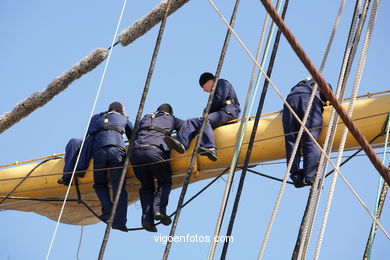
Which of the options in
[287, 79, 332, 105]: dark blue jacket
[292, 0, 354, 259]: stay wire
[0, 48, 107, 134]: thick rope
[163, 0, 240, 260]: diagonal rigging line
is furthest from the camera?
[0, 48, 107, 134]: thick rope

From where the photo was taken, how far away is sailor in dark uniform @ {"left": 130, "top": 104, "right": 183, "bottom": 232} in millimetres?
7794

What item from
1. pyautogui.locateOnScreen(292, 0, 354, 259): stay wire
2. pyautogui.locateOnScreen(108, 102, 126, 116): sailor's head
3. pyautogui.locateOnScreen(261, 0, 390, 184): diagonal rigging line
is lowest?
pyautogui.locateOnScreen(261, 0, 390, 184): diagonal rigging line

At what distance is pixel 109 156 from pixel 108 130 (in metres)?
0.28

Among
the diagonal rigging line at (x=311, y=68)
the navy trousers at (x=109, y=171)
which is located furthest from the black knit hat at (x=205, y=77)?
the diagonal rigging line at (x=311, y=68)

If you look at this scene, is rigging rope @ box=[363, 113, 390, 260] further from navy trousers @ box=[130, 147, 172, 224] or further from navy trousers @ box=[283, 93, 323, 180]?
navy trousers @ box=[130, 147, 172, 224]

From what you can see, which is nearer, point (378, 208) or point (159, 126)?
point (378, 208)

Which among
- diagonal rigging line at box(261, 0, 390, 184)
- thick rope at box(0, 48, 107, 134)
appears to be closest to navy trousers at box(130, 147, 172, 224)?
thick rope at box(0, 48, 107, 134)

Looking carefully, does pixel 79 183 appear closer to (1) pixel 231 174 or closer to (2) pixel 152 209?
(2) pixel 152 209

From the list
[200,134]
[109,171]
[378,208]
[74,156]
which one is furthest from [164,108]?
[378,208]

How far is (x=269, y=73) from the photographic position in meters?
7.61

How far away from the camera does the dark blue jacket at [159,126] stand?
7.95 metres

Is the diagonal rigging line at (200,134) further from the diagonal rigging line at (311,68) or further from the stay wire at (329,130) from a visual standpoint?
the diagonal rigging line at (311,68)

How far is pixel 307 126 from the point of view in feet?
23.7

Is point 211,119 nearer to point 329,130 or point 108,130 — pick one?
point 108,130
